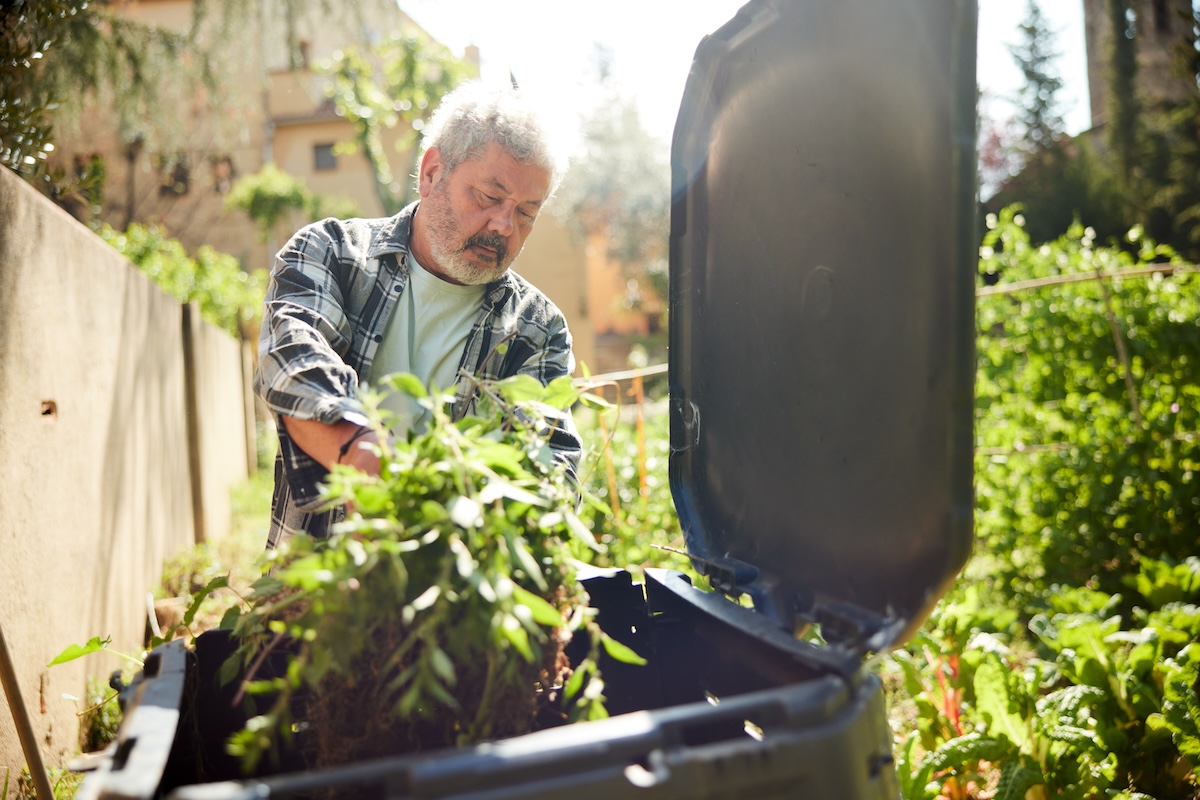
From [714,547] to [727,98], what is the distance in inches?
36.3

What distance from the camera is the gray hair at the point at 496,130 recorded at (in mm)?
2156

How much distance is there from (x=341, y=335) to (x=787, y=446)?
0.99m

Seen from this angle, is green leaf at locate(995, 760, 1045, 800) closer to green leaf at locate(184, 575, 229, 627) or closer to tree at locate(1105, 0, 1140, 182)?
green leaf at locate(184, 575, 229, 627)

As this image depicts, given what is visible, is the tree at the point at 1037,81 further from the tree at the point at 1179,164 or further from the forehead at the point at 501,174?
the forehead at the point at 501,174

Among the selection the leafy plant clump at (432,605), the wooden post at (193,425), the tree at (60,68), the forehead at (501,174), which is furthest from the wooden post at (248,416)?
the leafy plant clump at (432,605)

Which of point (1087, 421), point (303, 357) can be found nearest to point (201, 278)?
point (1087, 421)

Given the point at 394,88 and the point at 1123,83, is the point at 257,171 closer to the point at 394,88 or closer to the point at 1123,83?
the point at 394,88

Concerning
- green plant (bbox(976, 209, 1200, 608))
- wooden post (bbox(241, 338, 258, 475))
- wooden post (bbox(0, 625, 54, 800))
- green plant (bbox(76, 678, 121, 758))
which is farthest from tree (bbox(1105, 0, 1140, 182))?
wooden post (bbox(0, 625, 54, 800))

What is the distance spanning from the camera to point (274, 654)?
1.50 meters

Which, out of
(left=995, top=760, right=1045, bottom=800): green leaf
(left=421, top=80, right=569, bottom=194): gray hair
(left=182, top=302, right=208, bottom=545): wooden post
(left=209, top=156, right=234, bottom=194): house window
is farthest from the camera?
(left=209, top=156, right=234, bottom=194): house window

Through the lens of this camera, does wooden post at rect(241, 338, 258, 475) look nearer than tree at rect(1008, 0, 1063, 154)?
Yes

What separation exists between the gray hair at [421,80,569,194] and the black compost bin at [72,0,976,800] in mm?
400

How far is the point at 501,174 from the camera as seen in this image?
2164mm

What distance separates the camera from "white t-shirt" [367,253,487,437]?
7.27 feet
